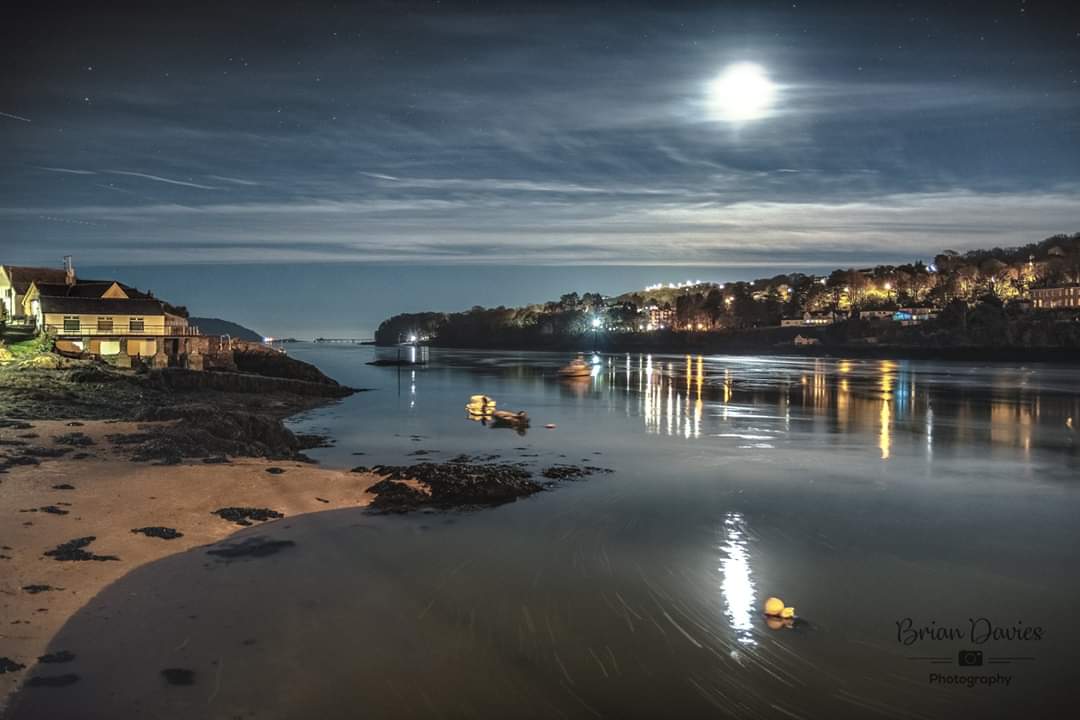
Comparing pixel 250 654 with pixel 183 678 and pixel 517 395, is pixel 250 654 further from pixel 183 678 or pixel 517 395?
pixel 517 395

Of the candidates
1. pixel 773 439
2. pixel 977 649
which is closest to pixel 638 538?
pixel 977 649

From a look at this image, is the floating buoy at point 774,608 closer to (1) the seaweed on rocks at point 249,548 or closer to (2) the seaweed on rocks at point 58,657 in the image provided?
(1) the seaweed on rocks at point 249,548

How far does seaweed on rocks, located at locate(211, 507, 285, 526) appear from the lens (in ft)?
48.9

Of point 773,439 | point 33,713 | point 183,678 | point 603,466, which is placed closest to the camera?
point 33,713

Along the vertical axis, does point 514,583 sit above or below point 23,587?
below

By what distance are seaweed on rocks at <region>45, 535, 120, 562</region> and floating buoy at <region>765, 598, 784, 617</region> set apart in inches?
442

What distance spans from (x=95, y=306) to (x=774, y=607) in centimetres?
5928

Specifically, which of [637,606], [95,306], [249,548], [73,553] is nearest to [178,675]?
[73,553]

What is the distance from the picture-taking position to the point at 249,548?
13.4 meters

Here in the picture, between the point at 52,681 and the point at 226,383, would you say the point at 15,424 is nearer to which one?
the point at 52,681

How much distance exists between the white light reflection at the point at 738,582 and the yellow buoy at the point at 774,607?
277mm

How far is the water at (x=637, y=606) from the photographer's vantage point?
8.62 meters

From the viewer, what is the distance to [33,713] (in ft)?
24.7

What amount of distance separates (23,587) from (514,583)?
765 centimetres
